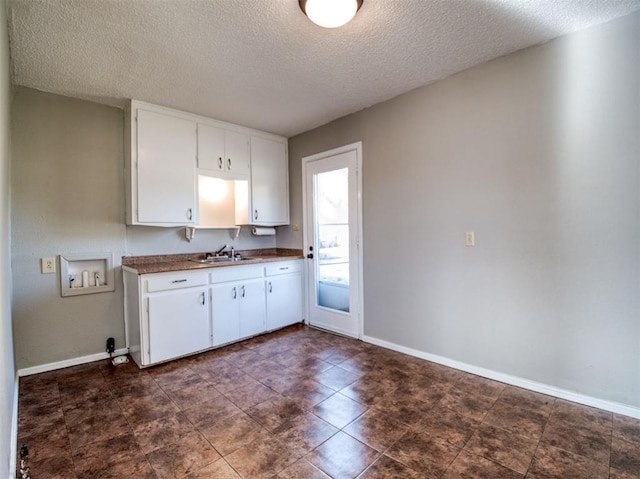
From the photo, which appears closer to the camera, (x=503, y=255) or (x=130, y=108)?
(x=503, y=255)

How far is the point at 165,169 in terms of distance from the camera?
10.1 feet

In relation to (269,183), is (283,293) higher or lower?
lower

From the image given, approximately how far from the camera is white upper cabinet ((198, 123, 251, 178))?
3363mm

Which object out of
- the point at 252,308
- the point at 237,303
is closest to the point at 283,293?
the point at 252,308

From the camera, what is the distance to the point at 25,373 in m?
2.61

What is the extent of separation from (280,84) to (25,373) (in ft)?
10.8

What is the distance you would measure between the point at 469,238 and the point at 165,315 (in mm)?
2771

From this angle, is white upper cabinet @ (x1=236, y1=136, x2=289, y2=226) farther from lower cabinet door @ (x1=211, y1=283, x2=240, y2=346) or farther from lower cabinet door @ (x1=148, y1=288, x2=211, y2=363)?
lower cabinet door @ (x1=148, y1=288, x2=211, y2=363)

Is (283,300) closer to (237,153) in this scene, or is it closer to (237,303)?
(237,303)

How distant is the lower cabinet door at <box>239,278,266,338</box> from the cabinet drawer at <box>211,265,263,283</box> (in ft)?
0.23

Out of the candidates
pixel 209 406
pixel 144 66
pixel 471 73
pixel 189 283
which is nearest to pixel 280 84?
pixel 144 66

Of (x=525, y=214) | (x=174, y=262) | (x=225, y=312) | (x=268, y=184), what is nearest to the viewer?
(x=525, y=214)

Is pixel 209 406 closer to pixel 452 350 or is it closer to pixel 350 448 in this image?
pixel 350 448

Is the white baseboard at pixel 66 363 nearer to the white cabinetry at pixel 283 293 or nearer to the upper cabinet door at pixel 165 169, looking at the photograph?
the upper cabinet door at pixel 165 169
